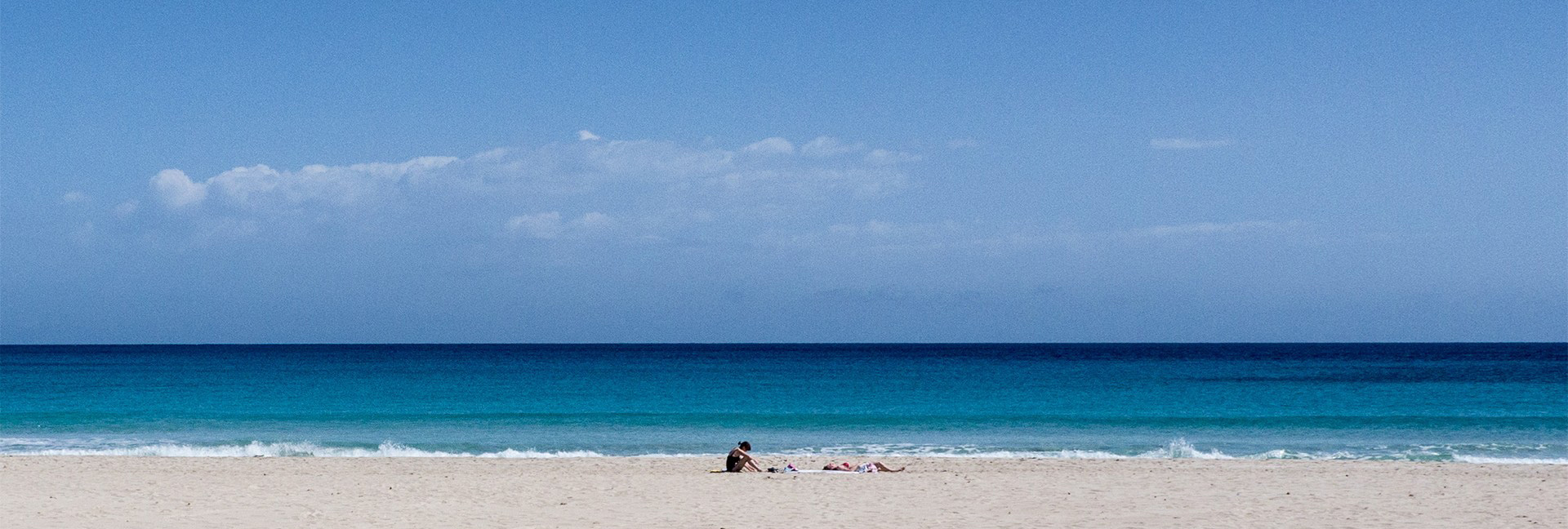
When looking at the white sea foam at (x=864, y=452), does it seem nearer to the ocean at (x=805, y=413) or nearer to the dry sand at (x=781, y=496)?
the ocean at (x=805, y=413)

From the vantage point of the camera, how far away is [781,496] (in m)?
15.6

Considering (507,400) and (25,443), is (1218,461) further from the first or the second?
(507,400)

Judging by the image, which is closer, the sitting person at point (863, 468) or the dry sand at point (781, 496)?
the dry sand at point (781, 496)

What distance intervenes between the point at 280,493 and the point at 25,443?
1487 centimetres

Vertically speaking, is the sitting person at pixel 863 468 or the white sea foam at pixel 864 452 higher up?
the sitting person at pixel 863 468

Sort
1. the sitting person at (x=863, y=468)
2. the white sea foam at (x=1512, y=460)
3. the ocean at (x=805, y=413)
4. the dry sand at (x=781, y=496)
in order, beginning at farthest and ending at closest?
the ocean at (x=805, y=413) → the white sea foam at (x=1512, y=460) → the sitting person at (x=863, y=468) → the dry sand at (x=781, y=496)

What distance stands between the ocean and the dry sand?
367 cm

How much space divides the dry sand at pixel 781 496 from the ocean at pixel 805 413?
367 cm

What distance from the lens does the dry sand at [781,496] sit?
1327cm

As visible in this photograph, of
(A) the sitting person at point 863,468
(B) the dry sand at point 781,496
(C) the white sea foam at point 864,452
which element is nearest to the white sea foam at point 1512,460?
(C) the white sea foam at point 864,452

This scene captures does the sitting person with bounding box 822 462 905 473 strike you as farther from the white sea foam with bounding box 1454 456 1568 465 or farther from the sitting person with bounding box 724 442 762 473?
the white sea foam with bounding box 1454 456 1568 465

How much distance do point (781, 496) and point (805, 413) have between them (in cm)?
2119

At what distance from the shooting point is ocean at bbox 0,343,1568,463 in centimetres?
2516

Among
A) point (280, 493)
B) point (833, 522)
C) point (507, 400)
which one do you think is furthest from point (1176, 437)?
point (507, 400)
